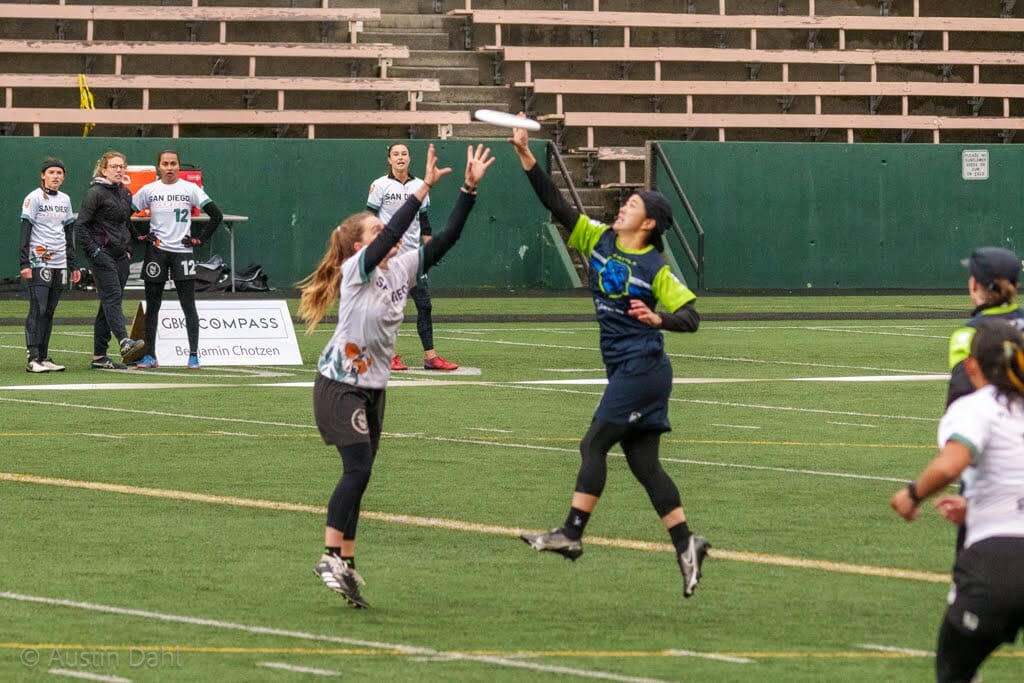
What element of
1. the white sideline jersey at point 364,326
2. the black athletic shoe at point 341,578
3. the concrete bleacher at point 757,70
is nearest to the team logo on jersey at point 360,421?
the white sideline jersey at point 364,326

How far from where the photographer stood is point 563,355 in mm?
21078

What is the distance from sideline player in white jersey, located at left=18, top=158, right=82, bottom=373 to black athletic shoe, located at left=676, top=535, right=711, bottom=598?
1188 cm

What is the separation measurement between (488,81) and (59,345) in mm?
15998

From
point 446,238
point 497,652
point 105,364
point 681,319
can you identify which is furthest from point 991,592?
point 105,364

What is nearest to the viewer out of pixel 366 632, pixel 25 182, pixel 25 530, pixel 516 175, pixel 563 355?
pixel 366 632

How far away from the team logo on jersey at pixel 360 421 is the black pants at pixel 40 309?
36.5ft

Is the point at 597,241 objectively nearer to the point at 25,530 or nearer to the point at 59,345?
the point at 25,530

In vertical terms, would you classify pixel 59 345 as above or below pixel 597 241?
below

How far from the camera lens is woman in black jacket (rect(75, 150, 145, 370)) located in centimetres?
1872

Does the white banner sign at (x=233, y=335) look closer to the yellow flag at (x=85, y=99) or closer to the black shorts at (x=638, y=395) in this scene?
the black shorts at (x=638, y=395)

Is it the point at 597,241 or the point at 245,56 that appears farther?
the point at 245,56

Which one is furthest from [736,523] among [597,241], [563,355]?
[563,355]

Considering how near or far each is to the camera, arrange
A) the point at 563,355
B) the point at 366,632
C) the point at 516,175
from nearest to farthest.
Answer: the point at 366,632, the point at 563,355, the point at 516,175

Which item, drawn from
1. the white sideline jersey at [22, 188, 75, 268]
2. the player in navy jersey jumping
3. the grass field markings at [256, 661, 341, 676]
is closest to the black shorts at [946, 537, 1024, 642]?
the grass field markings at [256, 661, 341, 676]
